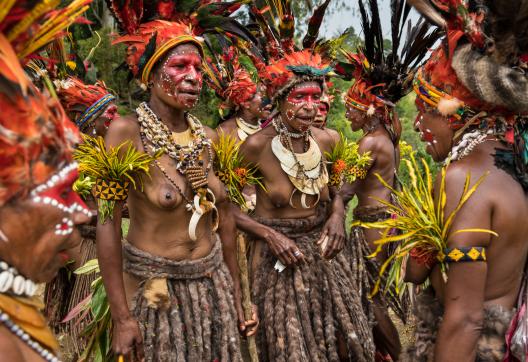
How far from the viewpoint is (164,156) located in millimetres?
3213

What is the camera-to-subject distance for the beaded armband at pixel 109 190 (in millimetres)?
2973

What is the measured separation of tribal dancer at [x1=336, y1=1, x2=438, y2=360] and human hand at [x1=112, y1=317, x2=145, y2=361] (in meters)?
2.51

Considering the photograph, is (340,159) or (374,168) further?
(374,168)

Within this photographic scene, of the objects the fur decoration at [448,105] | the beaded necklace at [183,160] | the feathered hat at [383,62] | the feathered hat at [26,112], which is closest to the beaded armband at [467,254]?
the fur decoration at [448,105]

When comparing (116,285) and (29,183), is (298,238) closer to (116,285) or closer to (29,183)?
(116,285)

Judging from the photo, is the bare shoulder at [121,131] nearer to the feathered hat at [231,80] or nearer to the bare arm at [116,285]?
the bare arm at [116,285]

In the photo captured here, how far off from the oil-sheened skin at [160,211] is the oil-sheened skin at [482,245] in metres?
1.45

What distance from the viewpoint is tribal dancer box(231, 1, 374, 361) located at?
407 centimetres

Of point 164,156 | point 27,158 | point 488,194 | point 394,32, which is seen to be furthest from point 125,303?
point 394,32

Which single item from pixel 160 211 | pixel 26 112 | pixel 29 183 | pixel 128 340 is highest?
pixel 26 112

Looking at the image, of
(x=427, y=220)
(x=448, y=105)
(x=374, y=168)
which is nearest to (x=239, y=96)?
(x=374, y=168)

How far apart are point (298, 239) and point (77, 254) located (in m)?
2.13

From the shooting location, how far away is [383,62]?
19.0 feet

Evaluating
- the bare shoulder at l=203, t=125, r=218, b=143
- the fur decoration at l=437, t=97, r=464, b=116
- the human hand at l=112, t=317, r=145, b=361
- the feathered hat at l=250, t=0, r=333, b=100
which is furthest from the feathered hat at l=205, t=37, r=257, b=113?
the fur decoration at l=437, t=97, r=464, b=116
